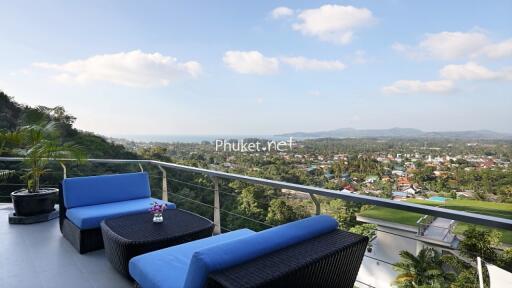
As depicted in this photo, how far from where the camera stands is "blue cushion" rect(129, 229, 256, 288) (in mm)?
1632

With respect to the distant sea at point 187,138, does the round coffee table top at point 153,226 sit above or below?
below

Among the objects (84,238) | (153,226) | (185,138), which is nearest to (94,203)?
(84,238)

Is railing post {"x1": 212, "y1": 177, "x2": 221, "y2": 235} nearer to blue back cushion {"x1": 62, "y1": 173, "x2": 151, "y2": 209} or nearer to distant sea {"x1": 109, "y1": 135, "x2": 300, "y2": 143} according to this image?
blue back cushion {"x1": 62, "y1": 173, "x2": 151, "y2": 209}

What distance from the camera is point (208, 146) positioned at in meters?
12.5

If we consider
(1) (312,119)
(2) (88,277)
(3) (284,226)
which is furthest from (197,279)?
(1) (312,119)

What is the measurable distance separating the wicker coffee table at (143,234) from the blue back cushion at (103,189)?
82 cm

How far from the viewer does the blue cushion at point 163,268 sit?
1632mm

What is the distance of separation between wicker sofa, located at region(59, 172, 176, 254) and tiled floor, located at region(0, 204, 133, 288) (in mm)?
154

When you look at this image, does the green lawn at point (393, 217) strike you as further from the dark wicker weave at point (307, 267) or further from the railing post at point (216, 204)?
the dark wicker weave at point (307, 267)

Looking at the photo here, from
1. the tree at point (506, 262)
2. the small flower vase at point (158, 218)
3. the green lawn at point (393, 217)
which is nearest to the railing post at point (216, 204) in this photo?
the small flower vase at point (158, 218)

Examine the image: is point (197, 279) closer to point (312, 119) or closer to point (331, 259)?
point (331, 259)

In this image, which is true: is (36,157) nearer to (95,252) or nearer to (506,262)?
(95,252)

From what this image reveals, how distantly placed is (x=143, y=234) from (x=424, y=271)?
543 cm

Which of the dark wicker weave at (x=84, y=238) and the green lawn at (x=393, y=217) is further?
the green lawn at (x=393, y=217)
